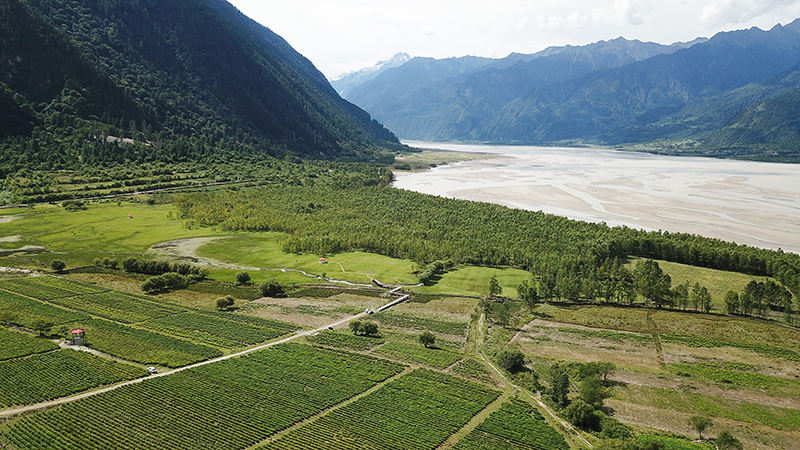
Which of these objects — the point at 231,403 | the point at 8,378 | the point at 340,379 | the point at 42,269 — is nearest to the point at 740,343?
the point at 340,379

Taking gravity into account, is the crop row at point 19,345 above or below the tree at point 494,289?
below

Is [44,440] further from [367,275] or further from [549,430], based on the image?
[367,275]

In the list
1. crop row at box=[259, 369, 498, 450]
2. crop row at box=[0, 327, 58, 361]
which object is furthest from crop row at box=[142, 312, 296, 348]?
crop row at box=[259, 369, 498, 450]

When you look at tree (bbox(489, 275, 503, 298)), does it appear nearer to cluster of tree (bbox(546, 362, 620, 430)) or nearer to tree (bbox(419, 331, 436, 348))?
tree (bbox(419, 331, 436, 348))

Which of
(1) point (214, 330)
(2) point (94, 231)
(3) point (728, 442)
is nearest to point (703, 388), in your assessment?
(3) point (728, 442)

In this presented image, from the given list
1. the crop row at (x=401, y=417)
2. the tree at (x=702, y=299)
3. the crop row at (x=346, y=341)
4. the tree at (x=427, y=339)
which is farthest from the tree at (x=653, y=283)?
the crop row at (x=346, y=341)

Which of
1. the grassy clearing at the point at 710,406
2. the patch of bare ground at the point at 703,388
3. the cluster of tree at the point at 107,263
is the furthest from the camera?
the cluster of tree at the point at 107,263

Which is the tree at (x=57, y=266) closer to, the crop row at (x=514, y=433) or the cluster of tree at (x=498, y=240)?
the cluster of tree at (x=498, y=240)
